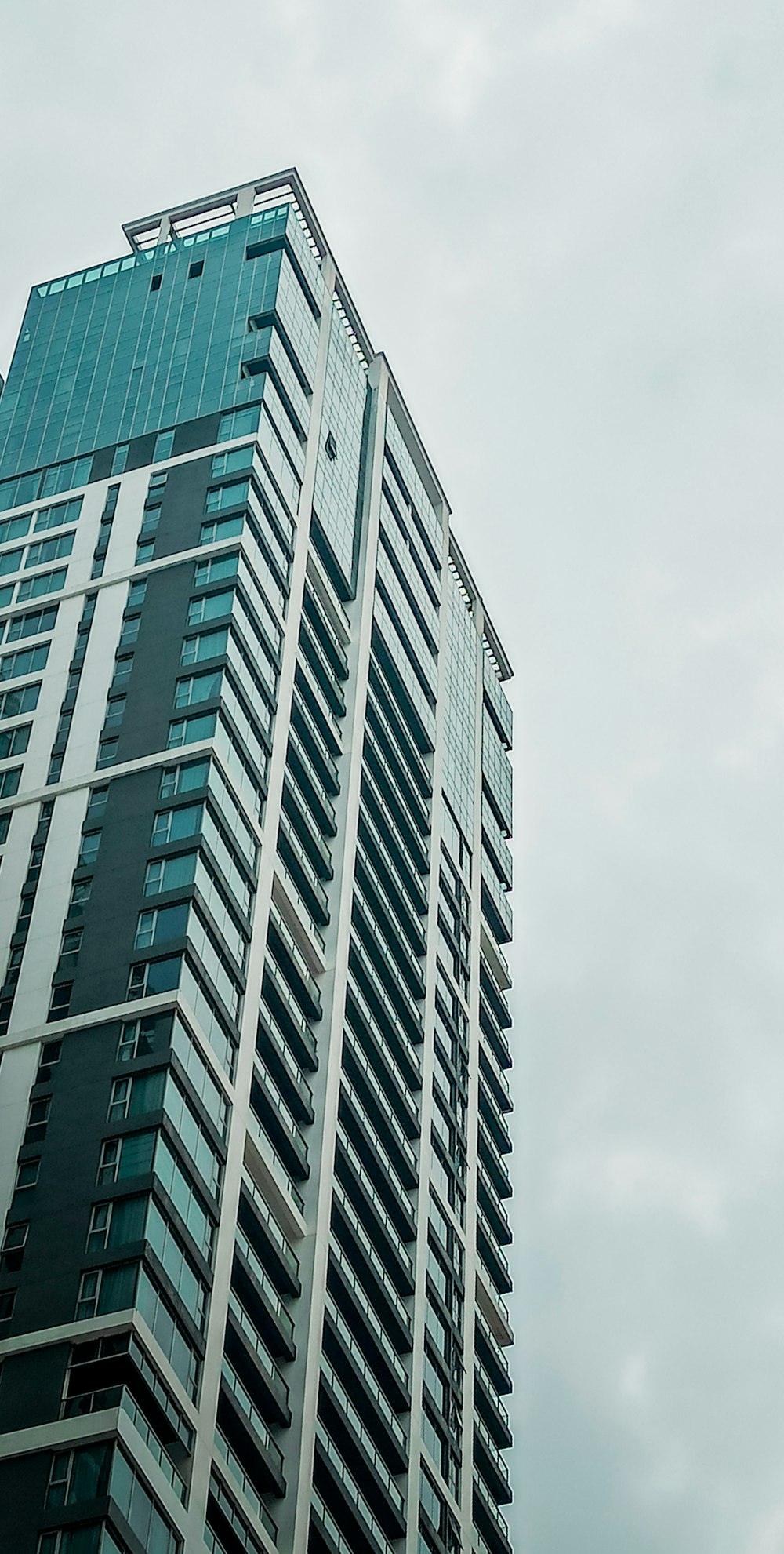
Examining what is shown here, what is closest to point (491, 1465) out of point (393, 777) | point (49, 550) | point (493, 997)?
point (493, 997)

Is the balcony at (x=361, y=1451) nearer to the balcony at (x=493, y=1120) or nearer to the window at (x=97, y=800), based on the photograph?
the window at (x=97, y=800)

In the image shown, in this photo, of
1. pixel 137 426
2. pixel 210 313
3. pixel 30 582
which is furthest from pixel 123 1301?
pixel 210 313

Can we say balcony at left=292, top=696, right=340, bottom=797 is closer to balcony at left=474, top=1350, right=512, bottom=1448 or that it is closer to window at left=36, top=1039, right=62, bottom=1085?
window at left=36, top=1039, right=62, bottom=1085

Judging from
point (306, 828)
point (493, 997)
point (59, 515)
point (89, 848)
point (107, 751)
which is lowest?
point (89, 848)

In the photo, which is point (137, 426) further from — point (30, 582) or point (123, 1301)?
point (123, 1301)

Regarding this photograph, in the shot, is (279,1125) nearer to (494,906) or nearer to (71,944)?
(71,944)

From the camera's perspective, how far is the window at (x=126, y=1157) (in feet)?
262

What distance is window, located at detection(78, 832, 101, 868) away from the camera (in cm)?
9394

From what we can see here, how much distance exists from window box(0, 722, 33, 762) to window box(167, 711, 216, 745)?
8455 millimetres

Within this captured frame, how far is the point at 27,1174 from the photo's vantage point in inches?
3226

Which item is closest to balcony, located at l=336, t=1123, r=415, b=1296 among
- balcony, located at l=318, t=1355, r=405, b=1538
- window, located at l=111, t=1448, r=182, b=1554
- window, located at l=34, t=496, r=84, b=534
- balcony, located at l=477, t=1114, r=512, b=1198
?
balcony, located at l=318, t=1355, r=405, b=1538

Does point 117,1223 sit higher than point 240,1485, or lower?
higher

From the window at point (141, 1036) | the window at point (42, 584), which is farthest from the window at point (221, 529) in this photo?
the window at point (141, 1036)

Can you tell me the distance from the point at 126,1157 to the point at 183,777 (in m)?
20.6
